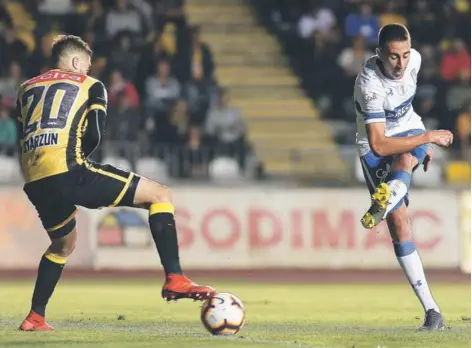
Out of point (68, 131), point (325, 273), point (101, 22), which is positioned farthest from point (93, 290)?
point (101, 22)

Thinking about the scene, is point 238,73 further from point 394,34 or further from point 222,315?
point 222,315

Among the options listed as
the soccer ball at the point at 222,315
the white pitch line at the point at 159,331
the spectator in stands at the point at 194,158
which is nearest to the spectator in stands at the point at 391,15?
the spectator in stands at the point at 194,158

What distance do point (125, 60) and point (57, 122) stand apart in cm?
1119

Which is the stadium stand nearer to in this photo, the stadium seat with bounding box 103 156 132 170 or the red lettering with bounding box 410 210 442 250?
the stadium seat with bounding box 103 156 132 170

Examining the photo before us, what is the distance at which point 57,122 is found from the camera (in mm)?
9078

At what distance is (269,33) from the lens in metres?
23.4

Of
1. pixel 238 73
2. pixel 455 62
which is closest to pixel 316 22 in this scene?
pixel 238 73

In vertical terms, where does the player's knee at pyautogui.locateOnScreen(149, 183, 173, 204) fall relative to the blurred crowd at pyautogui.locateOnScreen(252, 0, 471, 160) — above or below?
below

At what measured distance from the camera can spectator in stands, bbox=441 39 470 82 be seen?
21125mm

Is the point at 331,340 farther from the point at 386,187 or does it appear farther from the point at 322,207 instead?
the point at 322,207

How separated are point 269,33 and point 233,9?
0.99m

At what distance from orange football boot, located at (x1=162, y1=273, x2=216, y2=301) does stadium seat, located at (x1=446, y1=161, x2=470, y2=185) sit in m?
10.7

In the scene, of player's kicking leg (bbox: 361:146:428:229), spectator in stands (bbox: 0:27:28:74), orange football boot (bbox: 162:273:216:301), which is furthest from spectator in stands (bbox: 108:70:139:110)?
orange football boot (bbox: 162:273:216:301)

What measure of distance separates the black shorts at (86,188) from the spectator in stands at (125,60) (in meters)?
11.0
